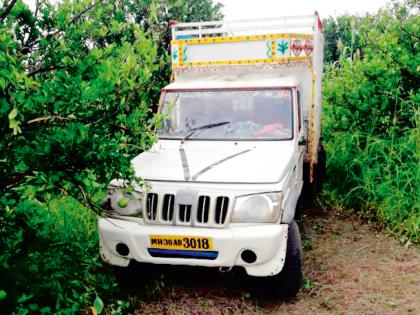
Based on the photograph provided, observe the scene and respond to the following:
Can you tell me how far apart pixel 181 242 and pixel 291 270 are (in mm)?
961

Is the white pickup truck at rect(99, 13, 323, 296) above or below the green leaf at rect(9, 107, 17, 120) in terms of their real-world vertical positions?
below

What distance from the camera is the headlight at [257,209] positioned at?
12.0 ft

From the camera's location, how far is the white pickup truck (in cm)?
366

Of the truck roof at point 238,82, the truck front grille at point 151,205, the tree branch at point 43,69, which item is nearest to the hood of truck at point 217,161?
the truck front grille at point 151,205

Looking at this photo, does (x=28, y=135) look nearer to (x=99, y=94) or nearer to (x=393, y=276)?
(x=99, y=94)

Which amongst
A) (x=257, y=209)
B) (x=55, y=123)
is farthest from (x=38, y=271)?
(x=257, y=209)

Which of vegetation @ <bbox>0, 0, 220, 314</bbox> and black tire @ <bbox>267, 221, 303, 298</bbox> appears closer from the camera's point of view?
vegetation @ <bbox>0, 0, 220, 314</bbox>

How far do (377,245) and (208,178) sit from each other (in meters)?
2.48

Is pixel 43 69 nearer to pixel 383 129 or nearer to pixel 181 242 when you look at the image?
pixel 181 242

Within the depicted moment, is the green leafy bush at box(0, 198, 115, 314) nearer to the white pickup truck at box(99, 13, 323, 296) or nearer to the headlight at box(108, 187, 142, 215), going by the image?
the white pickup truck at box(99, 13, 323, 296)

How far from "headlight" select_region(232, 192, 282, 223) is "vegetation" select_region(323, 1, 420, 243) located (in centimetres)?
232

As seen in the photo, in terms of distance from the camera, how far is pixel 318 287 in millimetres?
4281

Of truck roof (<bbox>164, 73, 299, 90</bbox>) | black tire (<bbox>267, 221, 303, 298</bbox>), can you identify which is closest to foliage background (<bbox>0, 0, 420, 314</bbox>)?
truck roof (<bbox>164, 73, 299, 90</bbox>)

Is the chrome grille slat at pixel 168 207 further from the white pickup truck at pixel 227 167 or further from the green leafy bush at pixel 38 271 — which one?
the green leafy bush at pixel 38 271
